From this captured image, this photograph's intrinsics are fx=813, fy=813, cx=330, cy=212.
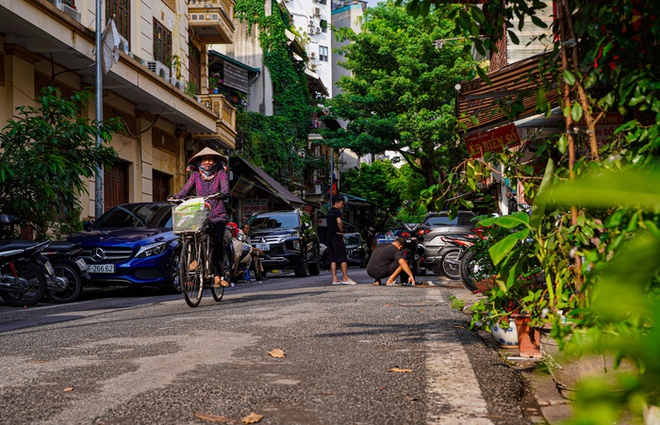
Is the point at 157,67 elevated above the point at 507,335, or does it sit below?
above

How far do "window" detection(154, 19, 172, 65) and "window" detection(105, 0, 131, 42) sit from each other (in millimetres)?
2203

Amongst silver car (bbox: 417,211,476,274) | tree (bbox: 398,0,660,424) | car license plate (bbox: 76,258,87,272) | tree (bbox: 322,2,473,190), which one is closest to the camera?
tree (bbox: 398,0,660,424)

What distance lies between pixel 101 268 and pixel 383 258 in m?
4.98

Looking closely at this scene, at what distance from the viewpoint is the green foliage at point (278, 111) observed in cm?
3594

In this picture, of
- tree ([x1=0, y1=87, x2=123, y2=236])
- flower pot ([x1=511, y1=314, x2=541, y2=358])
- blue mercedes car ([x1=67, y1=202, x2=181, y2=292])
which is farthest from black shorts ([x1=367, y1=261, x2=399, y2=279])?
flower pot ([x1=511, y1=314, x2=541, y2=358])

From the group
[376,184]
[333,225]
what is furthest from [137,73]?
[376,184]

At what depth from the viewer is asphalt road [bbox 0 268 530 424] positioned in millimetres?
3463

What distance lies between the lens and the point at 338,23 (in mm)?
88875

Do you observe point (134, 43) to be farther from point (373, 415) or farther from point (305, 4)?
point (305, 4)

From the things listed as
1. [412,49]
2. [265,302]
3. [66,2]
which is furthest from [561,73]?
[412,49]

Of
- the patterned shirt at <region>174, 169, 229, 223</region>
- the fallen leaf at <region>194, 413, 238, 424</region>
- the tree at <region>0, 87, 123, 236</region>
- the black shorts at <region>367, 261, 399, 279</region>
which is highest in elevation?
the tree at <region>0, 87, 123, 236</region>

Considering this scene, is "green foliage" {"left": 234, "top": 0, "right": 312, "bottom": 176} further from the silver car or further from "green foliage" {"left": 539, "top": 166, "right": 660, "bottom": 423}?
"green foliage" {"left": 539, "top": 166, "right": 660, "bottom": 423}

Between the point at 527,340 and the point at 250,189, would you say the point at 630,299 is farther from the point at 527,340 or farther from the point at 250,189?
the point at 250,189

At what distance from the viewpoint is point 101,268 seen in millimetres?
12141
